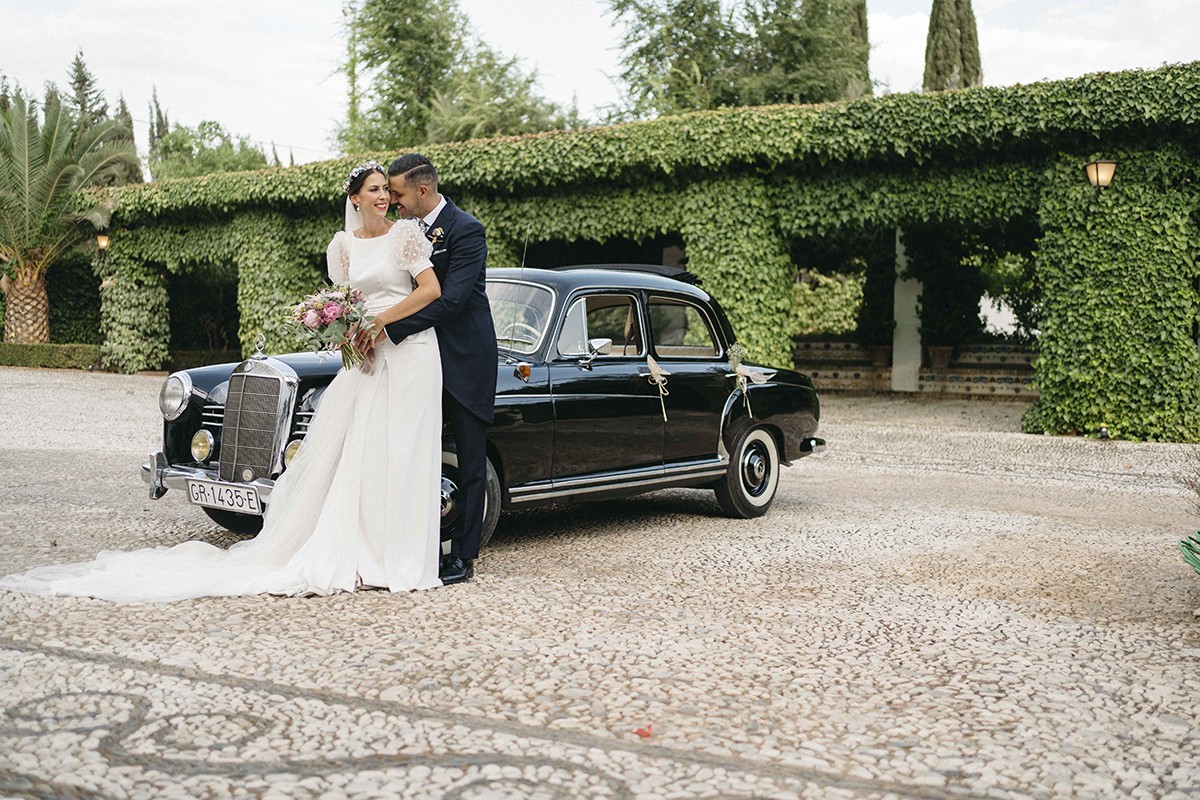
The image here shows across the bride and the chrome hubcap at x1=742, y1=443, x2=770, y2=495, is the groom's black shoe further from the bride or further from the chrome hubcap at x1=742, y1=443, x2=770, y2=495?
the chrome hubcap at x1=742, y1=443, x2=770, y2=495

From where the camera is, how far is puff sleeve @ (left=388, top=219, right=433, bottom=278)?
17.1 ft

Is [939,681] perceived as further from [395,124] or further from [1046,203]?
[395,124]

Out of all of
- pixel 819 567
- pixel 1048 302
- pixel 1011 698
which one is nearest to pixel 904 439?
pixel 1048 302

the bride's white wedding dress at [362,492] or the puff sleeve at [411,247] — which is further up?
the puff sleeve at [411,247]

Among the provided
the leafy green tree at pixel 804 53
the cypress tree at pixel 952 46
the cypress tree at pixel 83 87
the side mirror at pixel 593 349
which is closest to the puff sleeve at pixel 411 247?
the side mirror at pixel 593 349

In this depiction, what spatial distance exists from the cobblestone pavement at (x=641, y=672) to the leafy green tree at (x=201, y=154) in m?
43.8

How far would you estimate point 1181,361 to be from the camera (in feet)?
44.2

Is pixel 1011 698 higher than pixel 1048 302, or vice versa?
pixel 1048 302

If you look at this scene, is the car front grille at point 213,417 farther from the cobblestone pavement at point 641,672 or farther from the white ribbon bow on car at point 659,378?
the white ribbon bow on car at point 659,378

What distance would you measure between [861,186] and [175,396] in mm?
11468

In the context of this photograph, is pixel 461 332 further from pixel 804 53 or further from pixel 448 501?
pixel 804 53

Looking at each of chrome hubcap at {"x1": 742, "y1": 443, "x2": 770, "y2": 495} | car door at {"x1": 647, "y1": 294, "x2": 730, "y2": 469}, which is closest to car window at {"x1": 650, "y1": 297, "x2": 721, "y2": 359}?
car door at {"x1": 647, "y1": 294, "x2": 730, "y2": 469}

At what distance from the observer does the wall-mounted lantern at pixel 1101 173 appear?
44.2 ft

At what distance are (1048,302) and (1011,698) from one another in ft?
38.3
